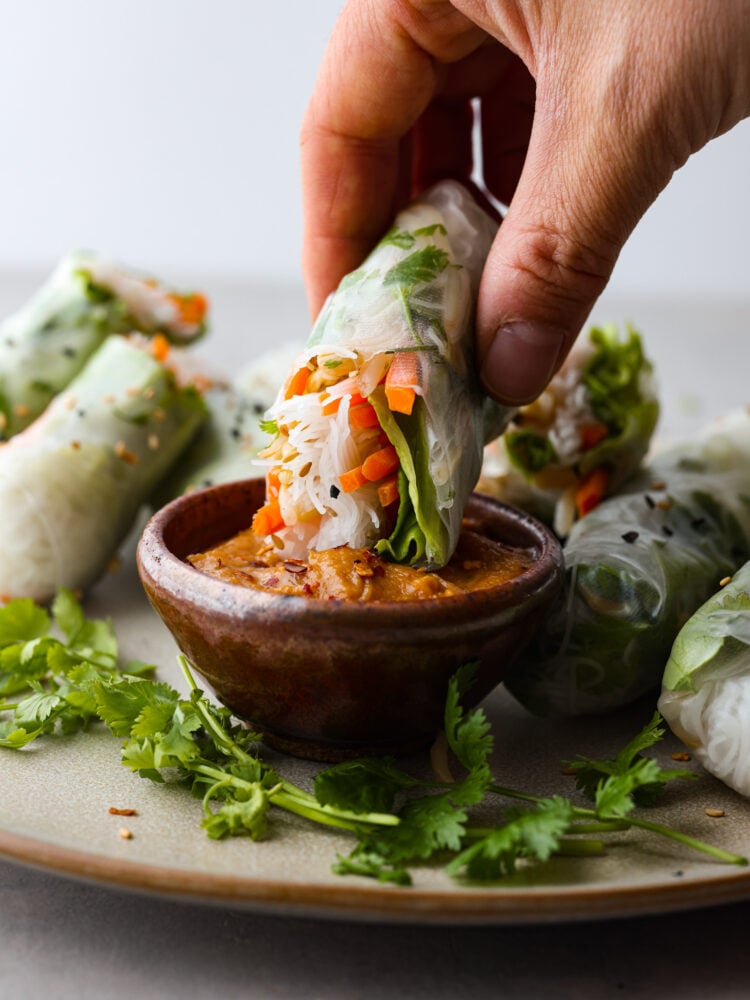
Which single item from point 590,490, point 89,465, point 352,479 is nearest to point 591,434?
point 590,490

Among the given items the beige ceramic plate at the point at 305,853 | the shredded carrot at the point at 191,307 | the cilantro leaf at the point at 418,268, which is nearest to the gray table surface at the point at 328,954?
the beige ceramic plate at the point at 305,853

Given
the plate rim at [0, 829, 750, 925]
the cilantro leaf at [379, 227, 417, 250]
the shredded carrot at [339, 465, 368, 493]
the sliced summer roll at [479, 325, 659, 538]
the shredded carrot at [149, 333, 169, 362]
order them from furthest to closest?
the shredded carrot at [149, 333, 169, 362]
the sliced summer roll at [479, 325, 659, 538]
the cilantro leaf at [379, 227, 417, 250]
the shredded carrot at [339, 465, 368, 493]
the plate rim at [0, 829, 750, 925]

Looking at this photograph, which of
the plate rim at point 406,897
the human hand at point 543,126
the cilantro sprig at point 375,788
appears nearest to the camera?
the plate rim at point 406,897

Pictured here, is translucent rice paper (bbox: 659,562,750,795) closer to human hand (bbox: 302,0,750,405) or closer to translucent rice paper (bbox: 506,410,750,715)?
translucent rice paper (bbox: 506,410,750,715)

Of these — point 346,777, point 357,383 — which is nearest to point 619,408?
point 357,383

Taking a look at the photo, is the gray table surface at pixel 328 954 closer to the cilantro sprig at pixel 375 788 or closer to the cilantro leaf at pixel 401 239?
the cilantro sprig at pixel 375 788

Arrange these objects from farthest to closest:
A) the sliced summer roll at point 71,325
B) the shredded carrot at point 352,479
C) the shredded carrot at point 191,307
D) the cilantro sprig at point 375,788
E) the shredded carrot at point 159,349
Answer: the shredded carrot at point 191,307 < the sliced summer roll at point 71,325 < the shredded carrot at point 159,349 < the shredded carrot at point 352,479 < the cilantro sprig at point 375,788

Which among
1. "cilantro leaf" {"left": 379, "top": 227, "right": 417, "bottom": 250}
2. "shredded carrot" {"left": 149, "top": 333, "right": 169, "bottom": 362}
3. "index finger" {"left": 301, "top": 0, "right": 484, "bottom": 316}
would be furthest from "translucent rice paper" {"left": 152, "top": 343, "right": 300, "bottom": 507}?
"cilantro leaf" {"left": 379, "top": 227, "right": 417, "bottom": 250}
